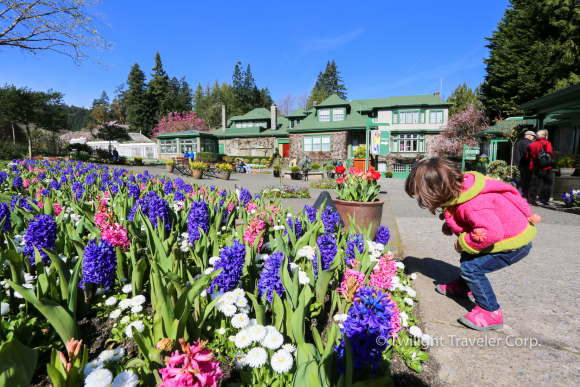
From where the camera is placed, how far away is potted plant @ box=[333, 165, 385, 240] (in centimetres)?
454

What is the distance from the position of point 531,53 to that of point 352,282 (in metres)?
32.2

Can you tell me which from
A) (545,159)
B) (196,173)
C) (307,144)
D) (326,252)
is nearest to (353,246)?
(326,252)

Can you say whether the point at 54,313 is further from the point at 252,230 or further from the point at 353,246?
the point at 353,246

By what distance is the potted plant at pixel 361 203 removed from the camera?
4.54 meters

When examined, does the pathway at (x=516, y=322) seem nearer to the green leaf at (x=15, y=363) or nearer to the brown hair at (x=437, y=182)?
the brown hair at (x=437, y=182)

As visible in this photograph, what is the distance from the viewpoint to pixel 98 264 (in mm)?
2000

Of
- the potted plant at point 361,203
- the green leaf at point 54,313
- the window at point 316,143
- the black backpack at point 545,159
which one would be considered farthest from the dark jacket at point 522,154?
the window at point 316,143

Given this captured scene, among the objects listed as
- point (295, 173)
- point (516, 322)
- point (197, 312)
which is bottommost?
point (516, 322)

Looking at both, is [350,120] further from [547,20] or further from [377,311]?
[377,311]

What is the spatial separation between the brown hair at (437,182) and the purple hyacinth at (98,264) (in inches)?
92.9

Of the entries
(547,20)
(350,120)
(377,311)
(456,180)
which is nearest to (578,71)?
(547,20)

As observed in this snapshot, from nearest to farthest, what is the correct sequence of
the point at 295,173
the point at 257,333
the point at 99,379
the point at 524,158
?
the point at 99,379
the point at 257,333
the point at 524,158
the point at 295,173

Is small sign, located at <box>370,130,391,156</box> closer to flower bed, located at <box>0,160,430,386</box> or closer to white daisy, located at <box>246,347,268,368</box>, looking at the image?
flower bed, located at <box>0,160,430,386</box>

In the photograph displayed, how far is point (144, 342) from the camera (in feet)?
4.66
